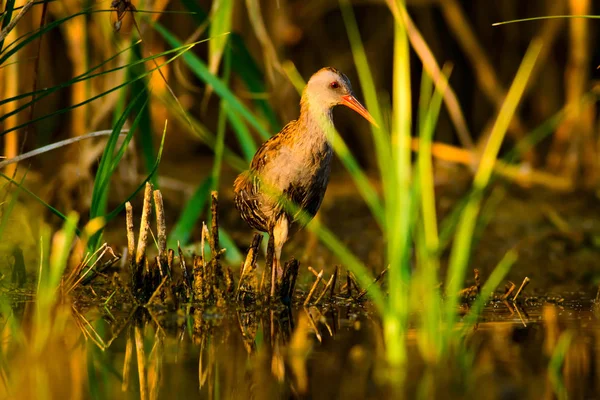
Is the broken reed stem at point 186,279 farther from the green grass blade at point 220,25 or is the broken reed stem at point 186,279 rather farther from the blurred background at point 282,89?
the green grass blade at point 220,25

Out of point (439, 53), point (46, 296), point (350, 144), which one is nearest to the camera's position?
point (46, 296)

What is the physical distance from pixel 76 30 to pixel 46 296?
3.51 m

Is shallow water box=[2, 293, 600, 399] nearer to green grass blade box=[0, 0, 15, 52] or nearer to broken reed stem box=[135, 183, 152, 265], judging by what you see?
broken reed stem box=[135, 183, 152, 265]

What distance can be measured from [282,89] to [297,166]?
6.72 ft

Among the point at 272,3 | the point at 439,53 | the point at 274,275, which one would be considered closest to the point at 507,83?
the point at 439,53

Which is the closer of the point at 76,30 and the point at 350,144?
the point at 76,30

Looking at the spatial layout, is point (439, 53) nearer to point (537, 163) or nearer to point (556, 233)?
point (537, 163)

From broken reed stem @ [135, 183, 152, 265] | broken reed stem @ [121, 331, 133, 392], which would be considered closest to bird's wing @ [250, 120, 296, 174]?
broken reed stem @ [135, 183, 152, 265]

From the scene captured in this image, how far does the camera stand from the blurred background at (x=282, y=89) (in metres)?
5.26

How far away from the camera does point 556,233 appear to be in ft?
19.3

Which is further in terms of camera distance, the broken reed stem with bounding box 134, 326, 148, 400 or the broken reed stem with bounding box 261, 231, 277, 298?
the broken reed stem with bounding box 261, 231, 277, 298

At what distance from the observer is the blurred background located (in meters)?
5.26

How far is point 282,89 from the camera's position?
6.29 meters

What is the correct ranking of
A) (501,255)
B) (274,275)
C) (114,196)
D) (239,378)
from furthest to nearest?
(114,196) → (501,255) → (274,275) → (239,378)
